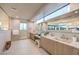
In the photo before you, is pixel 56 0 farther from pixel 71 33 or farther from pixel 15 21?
pixel 15 21

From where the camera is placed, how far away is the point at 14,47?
3848 mm

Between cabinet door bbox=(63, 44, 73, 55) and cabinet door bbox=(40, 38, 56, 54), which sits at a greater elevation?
cabinet door bbox=(63, 44, 73, 55)

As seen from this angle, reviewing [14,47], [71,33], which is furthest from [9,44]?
[71,33]

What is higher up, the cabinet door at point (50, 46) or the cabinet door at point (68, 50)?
the cabinet door at point (68, 50)

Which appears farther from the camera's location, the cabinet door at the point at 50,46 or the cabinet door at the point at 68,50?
the cabinet door at the point at 50,46

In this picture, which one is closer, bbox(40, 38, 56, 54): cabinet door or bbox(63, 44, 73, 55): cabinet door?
bbox(63, 44, 73, 55): cabinet door

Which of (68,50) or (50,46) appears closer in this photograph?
(68,50)

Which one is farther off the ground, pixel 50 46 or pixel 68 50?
pixel 68 50
